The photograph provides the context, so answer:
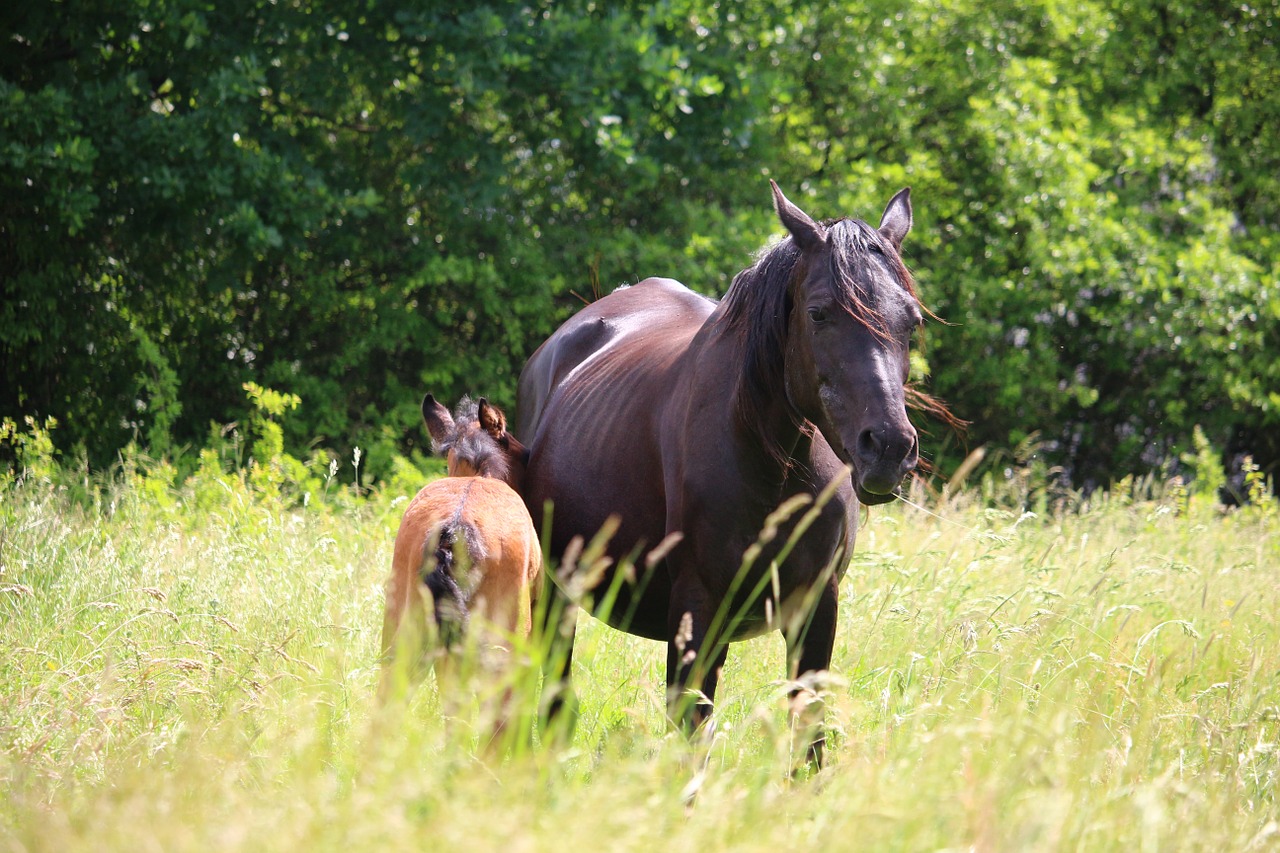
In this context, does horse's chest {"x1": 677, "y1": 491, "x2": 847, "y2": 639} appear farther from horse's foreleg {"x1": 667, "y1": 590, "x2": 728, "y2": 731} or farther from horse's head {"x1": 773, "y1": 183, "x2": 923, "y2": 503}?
horse's head {"x1": 773, "y1": 183, "x2": 923, "y2": 503}

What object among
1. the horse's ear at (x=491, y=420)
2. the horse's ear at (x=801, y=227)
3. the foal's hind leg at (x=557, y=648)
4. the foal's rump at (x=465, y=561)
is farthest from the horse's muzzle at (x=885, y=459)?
the horse's ear at (x=491, y=420)

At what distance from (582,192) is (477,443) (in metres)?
7.51

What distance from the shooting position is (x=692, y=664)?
345 cm

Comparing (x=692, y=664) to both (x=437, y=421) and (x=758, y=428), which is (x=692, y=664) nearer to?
(x=758, y=428)

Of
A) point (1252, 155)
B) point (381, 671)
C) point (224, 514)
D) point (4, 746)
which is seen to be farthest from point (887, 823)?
point (1252, 155)

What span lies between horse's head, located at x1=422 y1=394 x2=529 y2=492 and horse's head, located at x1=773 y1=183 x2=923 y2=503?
1.35 meters

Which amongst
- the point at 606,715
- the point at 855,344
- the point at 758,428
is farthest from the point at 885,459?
the point at 606,715

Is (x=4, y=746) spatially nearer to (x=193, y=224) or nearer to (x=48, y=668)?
(x=48, y=668)

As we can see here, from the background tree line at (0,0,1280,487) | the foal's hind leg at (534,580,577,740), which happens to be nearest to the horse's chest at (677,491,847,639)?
the foal's hind leg at (534,580,577,740)

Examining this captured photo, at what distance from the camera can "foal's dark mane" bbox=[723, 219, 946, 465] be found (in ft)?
10.2

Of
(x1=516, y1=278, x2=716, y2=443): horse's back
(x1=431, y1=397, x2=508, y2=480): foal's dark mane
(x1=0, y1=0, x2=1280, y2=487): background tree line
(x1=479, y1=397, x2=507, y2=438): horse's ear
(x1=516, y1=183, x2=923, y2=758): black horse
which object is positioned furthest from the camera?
(x1=0, y1=0, x2=1280, y2=487): background tree line

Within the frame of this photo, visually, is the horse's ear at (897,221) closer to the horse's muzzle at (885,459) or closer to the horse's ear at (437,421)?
the horse's muzzle at (885,459)

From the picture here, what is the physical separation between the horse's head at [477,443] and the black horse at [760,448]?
0.70ft

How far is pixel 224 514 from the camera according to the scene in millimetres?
6312
